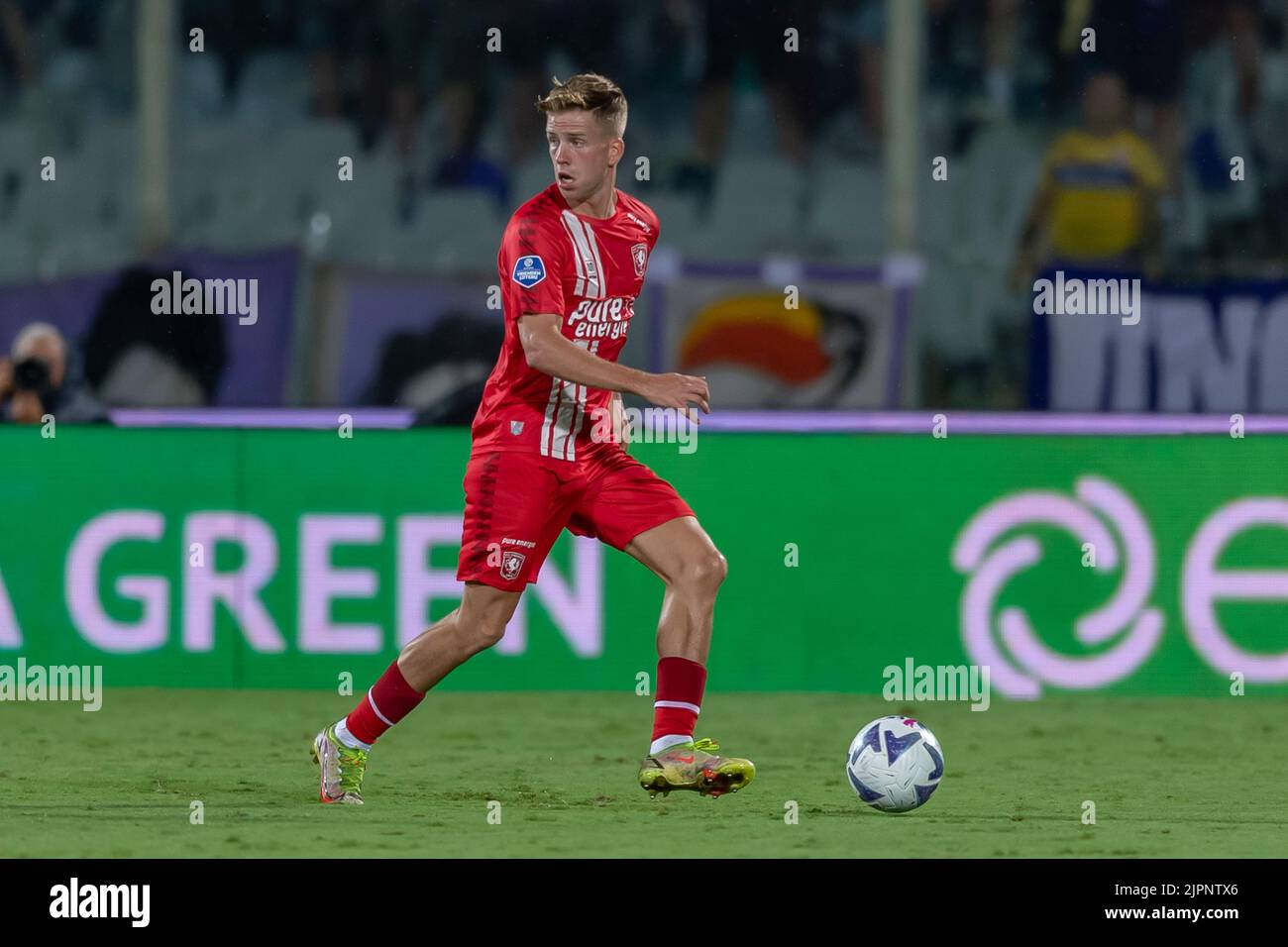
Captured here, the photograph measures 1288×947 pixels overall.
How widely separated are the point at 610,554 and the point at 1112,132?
21.9 feet

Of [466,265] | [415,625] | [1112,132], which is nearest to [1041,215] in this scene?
[1112,132]

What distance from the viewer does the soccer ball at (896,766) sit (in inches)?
264

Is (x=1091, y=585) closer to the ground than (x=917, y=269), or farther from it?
closer to the ground

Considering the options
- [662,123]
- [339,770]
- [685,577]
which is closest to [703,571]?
[685,577]

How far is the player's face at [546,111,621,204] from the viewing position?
6879 mm

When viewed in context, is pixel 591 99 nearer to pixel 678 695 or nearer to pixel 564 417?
A: pixel 564 417

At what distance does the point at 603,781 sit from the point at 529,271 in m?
1.75

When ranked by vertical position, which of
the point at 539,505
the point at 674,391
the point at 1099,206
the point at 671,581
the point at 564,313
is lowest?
the point at 671,581

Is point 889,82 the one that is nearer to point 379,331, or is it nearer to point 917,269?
point 917,269

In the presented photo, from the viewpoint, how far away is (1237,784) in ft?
25.0

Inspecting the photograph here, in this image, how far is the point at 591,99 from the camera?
22.5 feet

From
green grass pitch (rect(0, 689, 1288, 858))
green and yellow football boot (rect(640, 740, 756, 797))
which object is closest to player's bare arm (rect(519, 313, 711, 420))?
green and yellow football boot (rect(640, 740, 756, 797))

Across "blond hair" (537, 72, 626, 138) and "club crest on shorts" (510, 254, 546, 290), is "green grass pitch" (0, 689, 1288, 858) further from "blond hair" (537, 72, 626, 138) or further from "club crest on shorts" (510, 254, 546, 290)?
"blond hair" (537, 72, 626, 138)
